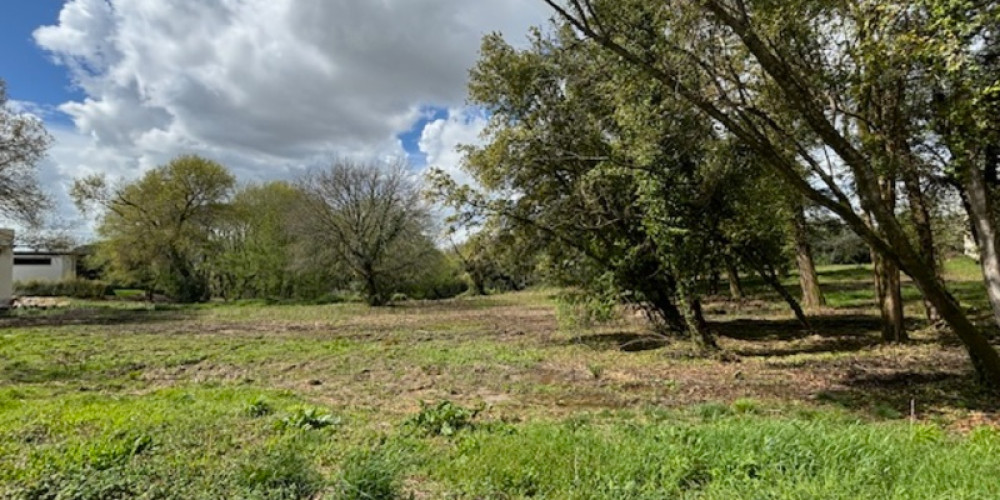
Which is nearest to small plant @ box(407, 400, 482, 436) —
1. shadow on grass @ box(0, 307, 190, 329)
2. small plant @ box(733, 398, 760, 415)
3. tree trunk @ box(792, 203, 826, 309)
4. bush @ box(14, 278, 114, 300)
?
small plant @ box(733, 398, 760, 415)

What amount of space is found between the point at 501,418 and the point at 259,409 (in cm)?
257

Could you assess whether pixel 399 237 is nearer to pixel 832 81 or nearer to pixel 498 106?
pixel 498 106

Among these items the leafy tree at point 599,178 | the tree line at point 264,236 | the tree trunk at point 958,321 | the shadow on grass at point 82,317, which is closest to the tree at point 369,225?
the tree line at point 264,236

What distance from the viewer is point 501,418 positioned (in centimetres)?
552

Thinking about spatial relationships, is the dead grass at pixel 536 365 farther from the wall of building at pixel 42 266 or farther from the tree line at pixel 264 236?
the wall of building at pixel 42 266

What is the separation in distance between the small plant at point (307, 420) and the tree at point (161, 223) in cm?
3149

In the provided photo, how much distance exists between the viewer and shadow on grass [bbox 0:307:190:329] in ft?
59.1

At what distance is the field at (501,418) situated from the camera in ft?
11.0

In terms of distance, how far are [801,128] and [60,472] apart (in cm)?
A: 963

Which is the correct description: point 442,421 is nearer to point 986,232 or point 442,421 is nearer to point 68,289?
point 986,232

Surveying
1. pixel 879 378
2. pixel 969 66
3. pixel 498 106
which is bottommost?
pixel 879 378

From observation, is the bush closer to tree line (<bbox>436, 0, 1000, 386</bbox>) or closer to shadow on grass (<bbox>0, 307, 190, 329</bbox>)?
shadow on grass (<bbox>0, 307, 190, 329</bbox>)

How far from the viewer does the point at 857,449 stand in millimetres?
3574

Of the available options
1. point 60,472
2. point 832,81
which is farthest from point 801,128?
point 60,472
